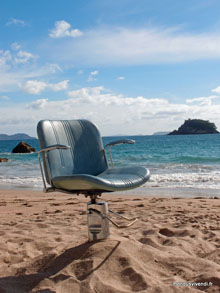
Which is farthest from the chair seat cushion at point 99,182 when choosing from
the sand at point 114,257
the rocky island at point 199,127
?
the rocky island at point 199,127

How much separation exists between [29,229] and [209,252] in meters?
1.70

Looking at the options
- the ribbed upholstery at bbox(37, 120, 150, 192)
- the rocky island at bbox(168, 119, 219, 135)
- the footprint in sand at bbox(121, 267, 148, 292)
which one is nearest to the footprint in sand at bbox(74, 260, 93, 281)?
the footprint in sand at bbox(121, 267, 148, 292)

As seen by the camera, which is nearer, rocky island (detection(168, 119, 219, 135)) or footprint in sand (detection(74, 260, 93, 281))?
footprint in sand (detection(74, 260, 93, 281))

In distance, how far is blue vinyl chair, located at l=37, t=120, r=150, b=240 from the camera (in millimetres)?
2158

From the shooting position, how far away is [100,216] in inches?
94.0

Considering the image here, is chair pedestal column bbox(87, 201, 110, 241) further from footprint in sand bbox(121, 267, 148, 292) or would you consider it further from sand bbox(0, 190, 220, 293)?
footprint in sand bbox(121, 267, 148, 292)

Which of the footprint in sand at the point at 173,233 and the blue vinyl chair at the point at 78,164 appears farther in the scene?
the footprint in sand at the point at 173,233

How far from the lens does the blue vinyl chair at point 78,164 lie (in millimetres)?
2158

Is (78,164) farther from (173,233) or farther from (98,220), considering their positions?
(173,233)

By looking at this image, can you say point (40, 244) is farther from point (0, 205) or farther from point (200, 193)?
point (200, 193)

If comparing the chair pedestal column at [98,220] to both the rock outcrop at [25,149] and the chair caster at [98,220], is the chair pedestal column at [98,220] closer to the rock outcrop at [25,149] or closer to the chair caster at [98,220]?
the chair caster at [98,220]

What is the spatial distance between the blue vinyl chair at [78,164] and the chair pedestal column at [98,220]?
0.05 feet

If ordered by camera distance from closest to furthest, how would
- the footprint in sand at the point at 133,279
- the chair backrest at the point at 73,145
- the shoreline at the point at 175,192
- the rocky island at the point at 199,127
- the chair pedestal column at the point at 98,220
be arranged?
the footprint in sand at the point at 133,279 < the chair pedestal column at the point at 98,220 < the chair backrest at the point at 73,145 < the shoreline at the point at 175,192 < the rocky island at the point at 199,127

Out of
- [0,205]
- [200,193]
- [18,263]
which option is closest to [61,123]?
[18,263]
